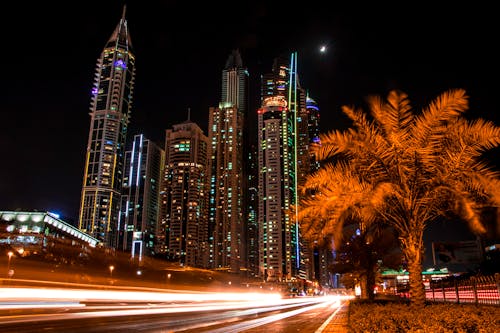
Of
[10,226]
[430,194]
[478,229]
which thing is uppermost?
[10,226]

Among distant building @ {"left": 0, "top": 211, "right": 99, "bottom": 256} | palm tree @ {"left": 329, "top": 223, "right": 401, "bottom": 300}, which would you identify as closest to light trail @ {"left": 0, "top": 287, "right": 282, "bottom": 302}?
palm tree @ {"left": 329, "top": 223, "right": 401, "bottom": 300}

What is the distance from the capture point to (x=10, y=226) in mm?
98250

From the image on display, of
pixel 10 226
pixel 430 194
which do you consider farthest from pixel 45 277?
pixel 10 226

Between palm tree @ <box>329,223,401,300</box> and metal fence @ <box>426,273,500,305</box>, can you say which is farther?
palm tree @ <box>329,223,401,300</box>

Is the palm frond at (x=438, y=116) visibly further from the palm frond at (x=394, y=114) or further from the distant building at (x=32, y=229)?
the distant building at (x=32, y=229)

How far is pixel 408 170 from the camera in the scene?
12148 mm

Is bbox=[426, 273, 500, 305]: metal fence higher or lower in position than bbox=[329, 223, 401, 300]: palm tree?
lower

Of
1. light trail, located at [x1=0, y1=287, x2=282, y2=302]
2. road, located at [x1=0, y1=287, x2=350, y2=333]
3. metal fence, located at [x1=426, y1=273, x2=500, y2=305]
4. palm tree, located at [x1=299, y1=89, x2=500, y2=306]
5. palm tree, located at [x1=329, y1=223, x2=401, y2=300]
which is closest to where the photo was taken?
palm tree, located at [x1=299, y1=89, x2=500, y2=306]

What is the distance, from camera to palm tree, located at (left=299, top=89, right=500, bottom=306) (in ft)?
38.3

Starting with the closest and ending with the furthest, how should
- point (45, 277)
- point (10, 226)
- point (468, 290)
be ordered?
point (468, 290)
point (45, 277)
point (10, 226)

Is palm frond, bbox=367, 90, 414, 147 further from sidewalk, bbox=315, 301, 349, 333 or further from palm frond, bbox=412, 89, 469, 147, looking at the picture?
sidewalk, bbox=315, 301, 349, 333

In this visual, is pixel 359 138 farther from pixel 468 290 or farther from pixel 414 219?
pixel 468 290

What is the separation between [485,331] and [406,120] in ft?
24.3

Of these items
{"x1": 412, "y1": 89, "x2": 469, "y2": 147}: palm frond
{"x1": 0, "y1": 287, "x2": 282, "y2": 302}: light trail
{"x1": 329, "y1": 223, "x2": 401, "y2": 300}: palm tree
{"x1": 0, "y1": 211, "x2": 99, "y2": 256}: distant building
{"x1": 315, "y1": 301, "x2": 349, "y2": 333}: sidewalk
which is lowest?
{"x1": 315, "y1": 301, "x2": 349, "y2": 333}: sidewalk
